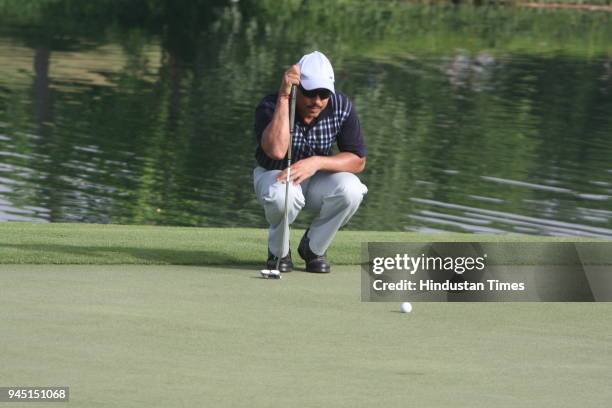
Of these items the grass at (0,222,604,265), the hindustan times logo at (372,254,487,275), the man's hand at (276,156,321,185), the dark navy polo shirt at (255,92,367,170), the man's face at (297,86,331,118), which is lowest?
the grass at (0,222,604,265)

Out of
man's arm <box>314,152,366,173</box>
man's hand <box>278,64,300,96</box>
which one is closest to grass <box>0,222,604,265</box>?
man's arm <box>314,152,366,173</box>

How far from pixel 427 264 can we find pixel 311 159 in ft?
3.31

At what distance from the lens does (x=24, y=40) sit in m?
35.3

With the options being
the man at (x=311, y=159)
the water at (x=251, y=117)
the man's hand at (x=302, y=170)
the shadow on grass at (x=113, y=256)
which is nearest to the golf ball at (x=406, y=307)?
the man at (x=311, y=159)

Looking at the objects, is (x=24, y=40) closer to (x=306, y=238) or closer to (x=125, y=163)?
(x=125, y=163)

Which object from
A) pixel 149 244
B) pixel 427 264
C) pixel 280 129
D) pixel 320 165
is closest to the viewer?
pixel 427 264

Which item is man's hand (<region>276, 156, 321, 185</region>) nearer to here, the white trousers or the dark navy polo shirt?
the white trousers

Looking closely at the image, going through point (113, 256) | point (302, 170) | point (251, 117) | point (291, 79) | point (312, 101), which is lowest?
point (251, 117)

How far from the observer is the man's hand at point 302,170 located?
7.92 meters

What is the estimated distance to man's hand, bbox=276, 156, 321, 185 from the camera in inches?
312

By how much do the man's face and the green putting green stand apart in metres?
1.00

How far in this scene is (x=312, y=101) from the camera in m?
7.98

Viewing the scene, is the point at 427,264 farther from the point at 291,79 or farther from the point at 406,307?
the point at 291,79

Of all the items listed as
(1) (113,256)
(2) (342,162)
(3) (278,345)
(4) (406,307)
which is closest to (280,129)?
(2) (342,162)
